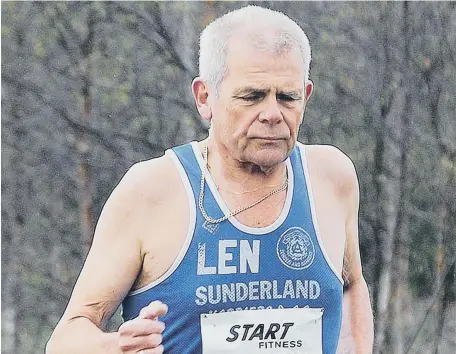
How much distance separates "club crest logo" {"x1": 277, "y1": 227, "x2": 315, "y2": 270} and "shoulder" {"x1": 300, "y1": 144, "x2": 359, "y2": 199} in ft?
0.70

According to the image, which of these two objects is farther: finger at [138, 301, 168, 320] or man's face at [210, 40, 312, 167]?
man's face at [210, 40, 312, 167]

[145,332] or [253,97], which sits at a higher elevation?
[253,97]

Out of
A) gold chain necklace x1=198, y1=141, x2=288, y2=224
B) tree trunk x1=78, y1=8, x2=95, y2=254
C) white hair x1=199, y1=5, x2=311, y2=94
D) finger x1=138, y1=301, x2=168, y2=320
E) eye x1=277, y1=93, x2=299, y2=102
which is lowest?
finger x1=138, y1=301, x2=168, y2=320

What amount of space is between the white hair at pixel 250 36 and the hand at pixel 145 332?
63cm

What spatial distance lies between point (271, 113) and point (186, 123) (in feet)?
14.9

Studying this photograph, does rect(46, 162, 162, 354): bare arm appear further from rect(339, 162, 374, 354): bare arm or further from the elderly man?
rect(339, 162, 374, 354): bare arm

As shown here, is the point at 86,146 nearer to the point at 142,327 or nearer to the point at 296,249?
the point at 296,249

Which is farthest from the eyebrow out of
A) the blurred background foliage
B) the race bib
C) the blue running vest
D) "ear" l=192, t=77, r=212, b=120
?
the blurred background foliage

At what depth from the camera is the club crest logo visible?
2512 millimetres

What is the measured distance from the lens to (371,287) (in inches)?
273

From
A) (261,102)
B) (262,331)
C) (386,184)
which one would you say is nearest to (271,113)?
(261,102)

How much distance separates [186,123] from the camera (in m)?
6.91

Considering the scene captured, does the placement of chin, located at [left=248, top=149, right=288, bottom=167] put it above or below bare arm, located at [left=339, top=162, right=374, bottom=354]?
above

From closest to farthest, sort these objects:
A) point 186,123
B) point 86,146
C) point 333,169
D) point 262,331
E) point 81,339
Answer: point 81,339, point 262,331, point 333,169, point 186,123, point 86,146
